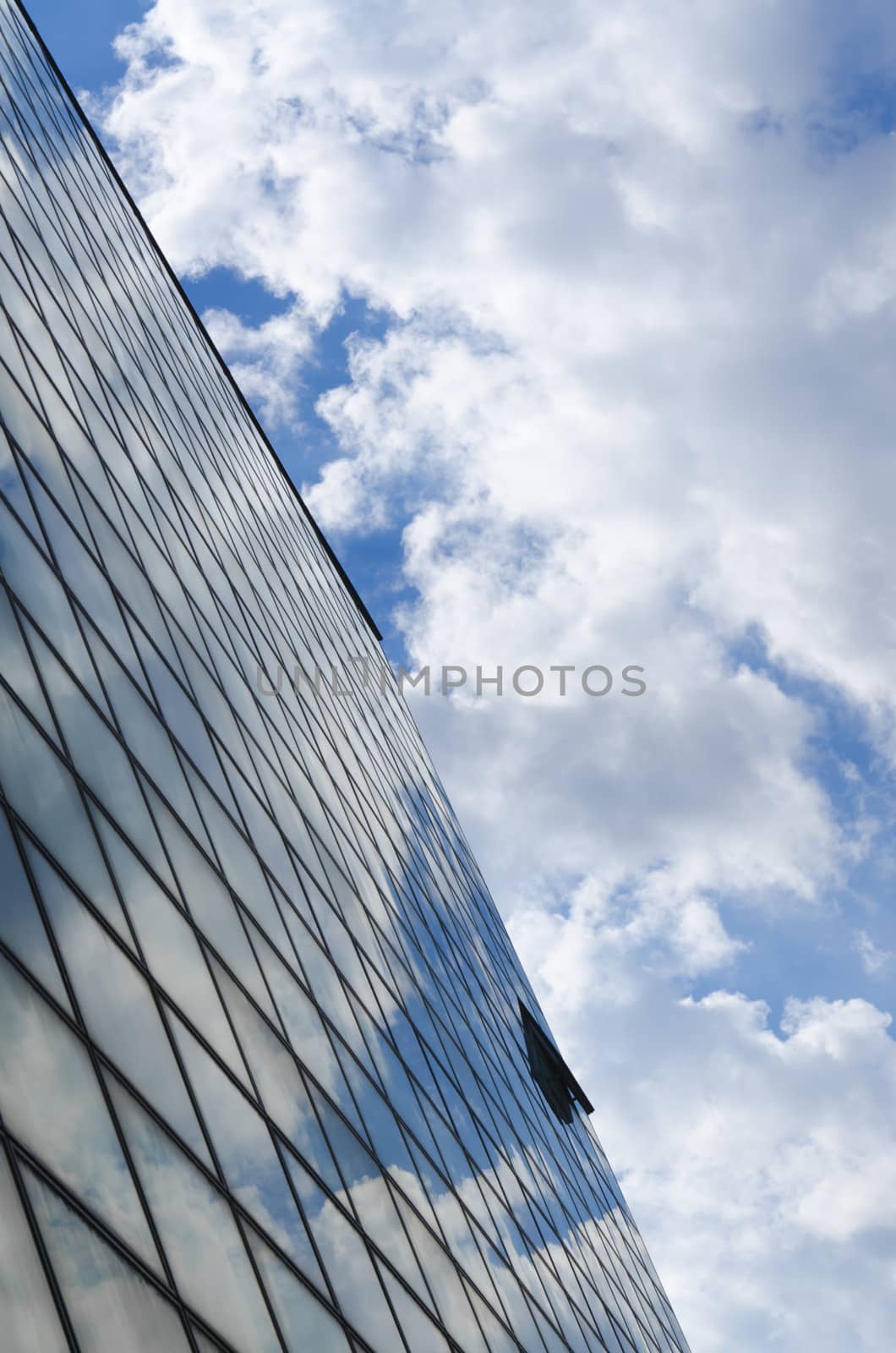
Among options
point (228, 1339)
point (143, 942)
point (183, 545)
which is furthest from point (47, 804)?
point (183, 545)

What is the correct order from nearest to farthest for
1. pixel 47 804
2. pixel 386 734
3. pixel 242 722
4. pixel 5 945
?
1. pixel 5 945
2. pixel 47 804
3. pixel 242 722
4. pixel 386 734

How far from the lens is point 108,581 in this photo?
691 inches

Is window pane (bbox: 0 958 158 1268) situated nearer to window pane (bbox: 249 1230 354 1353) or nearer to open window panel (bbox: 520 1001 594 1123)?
window pane (bbox: 249 1230 354 1353)

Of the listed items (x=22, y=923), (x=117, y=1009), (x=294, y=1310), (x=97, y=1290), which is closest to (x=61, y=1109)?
(x=97, y=1290)

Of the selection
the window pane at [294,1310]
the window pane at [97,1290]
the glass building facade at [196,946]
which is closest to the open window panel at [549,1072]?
the glass building facade at [196,946]

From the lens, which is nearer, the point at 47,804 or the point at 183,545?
the point at 47,804

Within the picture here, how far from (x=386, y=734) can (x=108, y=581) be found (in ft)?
85.7

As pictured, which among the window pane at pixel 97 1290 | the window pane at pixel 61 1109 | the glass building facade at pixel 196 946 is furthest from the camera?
the glass building facade at pixel 196 946

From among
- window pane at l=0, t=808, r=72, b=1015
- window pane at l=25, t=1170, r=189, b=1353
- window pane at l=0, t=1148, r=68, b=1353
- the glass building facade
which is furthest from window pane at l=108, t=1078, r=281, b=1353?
window pane at l=0, t=1148, r=68, b=1353

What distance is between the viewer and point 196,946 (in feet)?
45.5

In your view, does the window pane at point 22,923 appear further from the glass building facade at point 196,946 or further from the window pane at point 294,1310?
the window pane at point 294,1310

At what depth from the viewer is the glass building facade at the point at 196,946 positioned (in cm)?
928

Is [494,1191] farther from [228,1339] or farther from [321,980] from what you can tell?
[228,1339]

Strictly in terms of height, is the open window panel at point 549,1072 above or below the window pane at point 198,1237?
above
